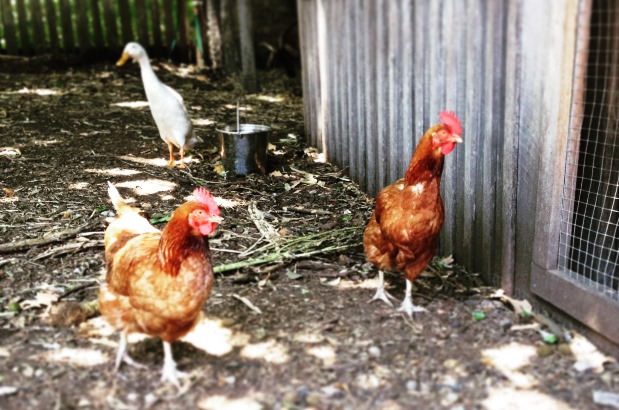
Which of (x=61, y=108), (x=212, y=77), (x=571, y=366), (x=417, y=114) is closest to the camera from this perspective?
(x=571, y=366)

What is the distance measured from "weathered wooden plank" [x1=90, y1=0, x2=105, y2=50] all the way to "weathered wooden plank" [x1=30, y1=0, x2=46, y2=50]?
84cm

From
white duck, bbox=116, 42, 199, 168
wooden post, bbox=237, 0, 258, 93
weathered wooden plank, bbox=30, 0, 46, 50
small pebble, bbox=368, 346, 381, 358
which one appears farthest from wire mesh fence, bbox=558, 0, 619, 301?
weathered wooden plank, bbox=30, 0, 46, 50

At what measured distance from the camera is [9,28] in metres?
11.3

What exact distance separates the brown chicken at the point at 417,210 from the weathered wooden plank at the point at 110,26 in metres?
Answer: 9.07

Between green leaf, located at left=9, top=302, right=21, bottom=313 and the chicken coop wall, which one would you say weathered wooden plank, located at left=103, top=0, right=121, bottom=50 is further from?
green leaf, located at left=9, top=302, right=21, bottom=313

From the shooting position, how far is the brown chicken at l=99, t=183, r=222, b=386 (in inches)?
121

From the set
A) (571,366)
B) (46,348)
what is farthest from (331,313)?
(46,348)

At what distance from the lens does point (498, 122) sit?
381cm

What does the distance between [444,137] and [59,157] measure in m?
4.23

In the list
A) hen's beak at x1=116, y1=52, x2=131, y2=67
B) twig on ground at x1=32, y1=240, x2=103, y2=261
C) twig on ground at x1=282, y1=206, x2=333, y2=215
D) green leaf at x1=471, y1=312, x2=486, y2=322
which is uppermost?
hen's beak at x1=116, y1=52, x2=131, y2=67

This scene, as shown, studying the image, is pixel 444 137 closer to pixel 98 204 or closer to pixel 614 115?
pixel 614 115

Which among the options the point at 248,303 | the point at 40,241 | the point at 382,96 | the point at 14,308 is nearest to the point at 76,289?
the point at 14,308

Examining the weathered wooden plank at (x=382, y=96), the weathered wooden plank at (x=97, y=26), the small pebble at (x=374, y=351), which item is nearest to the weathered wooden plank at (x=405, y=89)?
the weathered wooden plank at (x=382, y=96)

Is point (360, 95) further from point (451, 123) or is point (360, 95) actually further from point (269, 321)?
point (269, 321)
